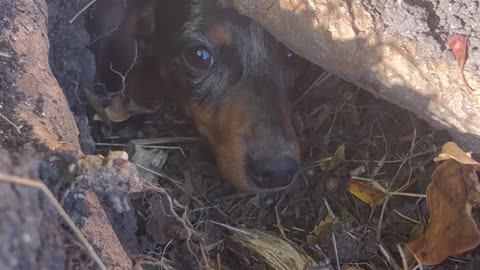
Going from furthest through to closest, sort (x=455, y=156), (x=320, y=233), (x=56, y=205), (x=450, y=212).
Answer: (x=320, y=233)
(x=450, y=212)
(x=455, y=156)
(x=56, y=205)

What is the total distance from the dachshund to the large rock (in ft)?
1.37

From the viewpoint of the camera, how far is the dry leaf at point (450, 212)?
2094mm

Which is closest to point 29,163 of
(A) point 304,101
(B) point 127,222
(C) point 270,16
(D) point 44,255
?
(D) point 44,255

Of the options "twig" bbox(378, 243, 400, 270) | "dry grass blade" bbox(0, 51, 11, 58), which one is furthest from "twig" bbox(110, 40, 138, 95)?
"twig" bbox(378, 243, 400, 270)

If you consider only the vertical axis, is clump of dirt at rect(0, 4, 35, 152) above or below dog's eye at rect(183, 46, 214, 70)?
above

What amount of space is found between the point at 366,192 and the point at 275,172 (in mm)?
333

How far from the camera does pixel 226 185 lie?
2723mm

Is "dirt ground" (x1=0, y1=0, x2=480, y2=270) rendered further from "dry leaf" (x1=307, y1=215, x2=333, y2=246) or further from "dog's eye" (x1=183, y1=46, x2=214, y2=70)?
"dog's eye" (x1=183, y1=46, x2=214, y2=70)

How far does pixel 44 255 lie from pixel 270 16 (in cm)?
140

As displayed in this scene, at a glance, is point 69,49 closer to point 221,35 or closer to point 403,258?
point 221,35

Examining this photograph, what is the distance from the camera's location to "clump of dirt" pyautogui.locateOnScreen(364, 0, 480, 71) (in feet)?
6.67

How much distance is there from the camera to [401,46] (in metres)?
2.16

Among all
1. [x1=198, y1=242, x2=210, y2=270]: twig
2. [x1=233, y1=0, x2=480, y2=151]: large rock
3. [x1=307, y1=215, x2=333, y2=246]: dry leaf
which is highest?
[x1=233, y1=0, x2=480, y2=151]: large rock

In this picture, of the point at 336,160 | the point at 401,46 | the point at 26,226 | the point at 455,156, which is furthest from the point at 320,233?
the point at 26,226
